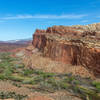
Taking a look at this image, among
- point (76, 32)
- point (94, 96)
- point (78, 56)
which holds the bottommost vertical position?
point (94, 96)

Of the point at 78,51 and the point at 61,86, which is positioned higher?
the point at 78,51

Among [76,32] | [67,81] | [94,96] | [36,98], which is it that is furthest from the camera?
[76,32]

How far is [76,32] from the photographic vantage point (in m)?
26.9

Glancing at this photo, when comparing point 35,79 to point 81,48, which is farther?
point 81,48

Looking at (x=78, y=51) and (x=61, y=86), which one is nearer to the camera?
(x=61, y=86)

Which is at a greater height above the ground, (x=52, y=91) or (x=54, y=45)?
(x=54, y=45)

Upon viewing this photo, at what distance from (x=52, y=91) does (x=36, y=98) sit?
2.32 meters

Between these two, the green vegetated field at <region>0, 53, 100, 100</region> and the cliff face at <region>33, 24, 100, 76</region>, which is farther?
the cliff face at <region>33, 24, 100, 76</region>

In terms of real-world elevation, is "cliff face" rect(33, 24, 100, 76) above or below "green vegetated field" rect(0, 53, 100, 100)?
above

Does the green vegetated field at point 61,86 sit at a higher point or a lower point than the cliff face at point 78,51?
lower

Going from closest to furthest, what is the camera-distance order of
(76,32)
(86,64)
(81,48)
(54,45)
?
(86,64) → (81,48) → (54,45) → (76,32)

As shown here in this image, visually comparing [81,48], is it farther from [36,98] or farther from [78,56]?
[36,98]

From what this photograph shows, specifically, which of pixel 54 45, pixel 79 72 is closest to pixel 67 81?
pixel 79 72

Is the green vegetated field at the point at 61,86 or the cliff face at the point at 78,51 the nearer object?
the green vegetated field at the point at 61,86
